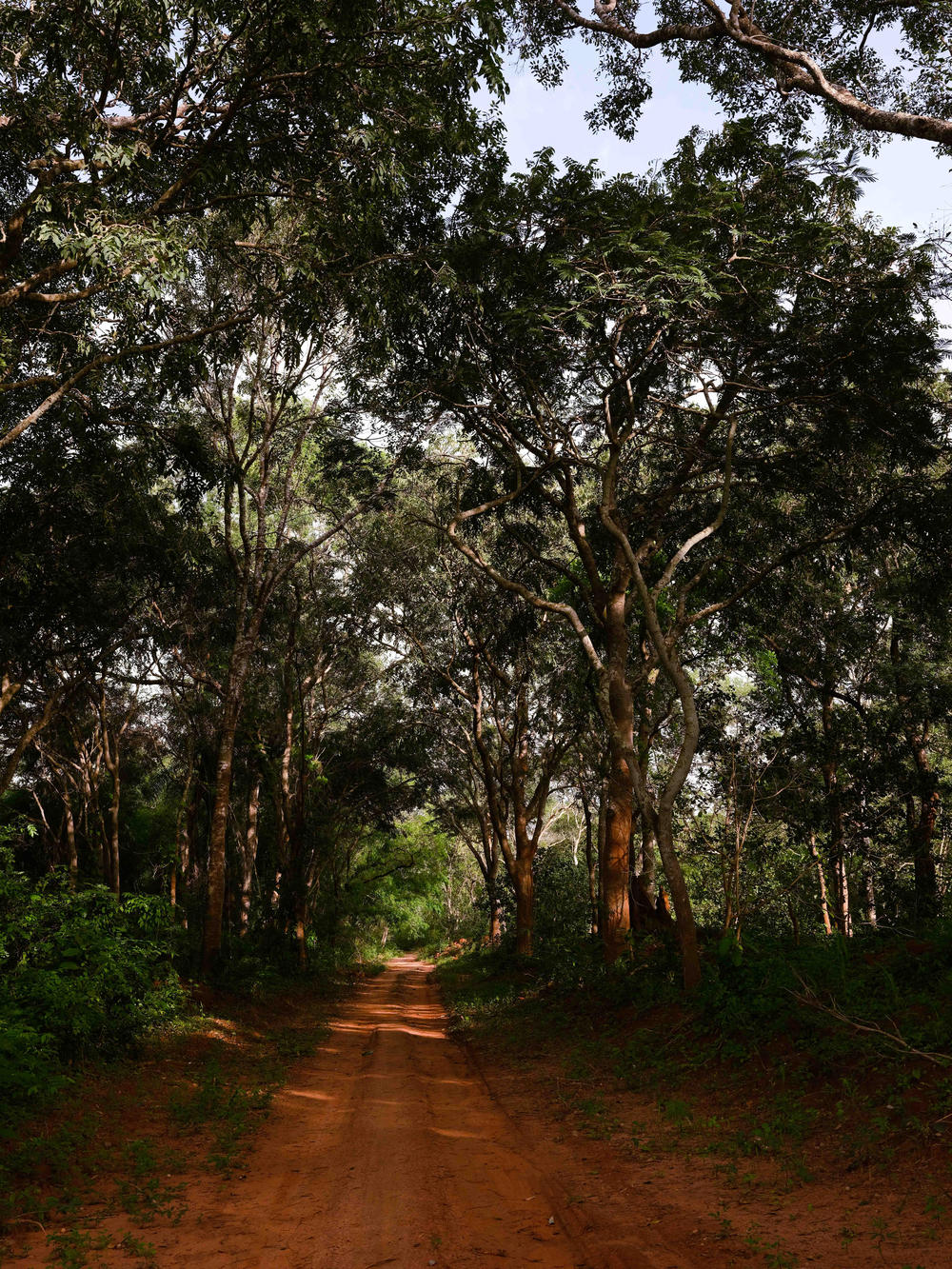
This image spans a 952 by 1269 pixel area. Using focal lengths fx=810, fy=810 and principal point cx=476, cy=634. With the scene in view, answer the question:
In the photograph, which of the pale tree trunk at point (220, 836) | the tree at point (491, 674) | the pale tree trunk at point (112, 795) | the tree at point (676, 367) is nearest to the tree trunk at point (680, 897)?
the tree at point (676, 367)

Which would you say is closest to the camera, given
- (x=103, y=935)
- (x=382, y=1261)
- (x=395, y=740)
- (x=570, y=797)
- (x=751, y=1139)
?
(x=382, y=1261)

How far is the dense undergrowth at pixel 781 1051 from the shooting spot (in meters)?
5.62

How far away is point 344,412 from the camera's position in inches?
589

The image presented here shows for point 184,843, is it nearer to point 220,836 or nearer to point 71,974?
point 220,836

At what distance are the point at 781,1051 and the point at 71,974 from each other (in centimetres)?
721

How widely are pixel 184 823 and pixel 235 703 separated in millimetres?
13347

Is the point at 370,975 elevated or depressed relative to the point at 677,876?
depressed

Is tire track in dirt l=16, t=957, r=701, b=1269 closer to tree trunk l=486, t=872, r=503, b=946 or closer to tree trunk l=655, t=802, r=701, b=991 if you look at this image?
tree trunk l=655, t=802, r=701, b=991

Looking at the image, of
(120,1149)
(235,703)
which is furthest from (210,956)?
(120,1149)

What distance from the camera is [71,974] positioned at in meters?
8.63

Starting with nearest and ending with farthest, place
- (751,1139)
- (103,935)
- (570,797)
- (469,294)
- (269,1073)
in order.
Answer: (751,1139), (103,935), (269,1073), (469,294), (570,797)

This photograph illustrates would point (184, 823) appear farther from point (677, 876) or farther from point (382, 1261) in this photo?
point (382, 1261)

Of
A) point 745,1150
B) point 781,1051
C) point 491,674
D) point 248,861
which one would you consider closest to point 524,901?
point 491,674

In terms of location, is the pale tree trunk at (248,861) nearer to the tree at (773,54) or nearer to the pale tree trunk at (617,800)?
the pale tree trunk at (617,800)
